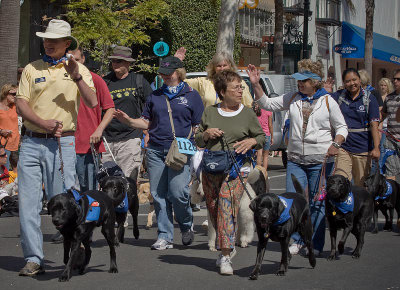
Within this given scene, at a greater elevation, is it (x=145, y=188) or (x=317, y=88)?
(x=317, y=88)

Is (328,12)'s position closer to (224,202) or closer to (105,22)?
(105,22)

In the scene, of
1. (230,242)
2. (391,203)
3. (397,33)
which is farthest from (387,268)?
(397,33)

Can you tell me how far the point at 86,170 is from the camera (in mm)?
9969

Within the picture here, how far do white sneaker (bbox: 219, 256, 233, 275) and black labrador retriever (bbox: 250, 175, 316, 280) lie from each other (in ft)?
0.97

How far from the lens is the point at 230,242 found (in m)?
7.86

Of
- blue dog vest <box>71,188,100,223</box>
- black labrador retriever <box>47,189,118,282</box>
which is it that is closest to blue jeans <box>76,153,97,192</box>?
black labrador retriever <box>47,189,118,282</box>

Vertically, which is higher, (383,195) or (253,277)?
(383,195)

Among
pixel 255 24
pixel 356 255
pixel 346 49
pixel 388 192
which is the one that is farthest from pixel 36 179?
pixel 346 49

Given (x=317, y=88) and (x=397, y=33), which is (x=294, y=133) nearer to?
(x=317, y=88)

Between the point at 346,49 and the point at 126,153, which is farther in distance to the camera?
the point at 346,49

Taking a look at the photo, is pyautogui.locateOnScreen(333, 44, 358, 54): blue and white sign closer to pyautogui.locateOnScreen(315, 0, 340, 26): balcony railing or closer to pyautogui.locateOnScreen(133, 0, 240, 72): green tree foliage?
pyautogui.locateOnScreen(315, 0, 340, 26): balcony railing

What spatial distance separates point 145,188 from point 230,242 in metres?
5.77

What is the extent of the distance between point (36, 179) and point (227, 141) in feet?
5.87

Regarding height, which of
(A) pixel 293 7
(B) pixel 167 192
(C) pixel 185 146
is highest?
(A) pixel 293 7
